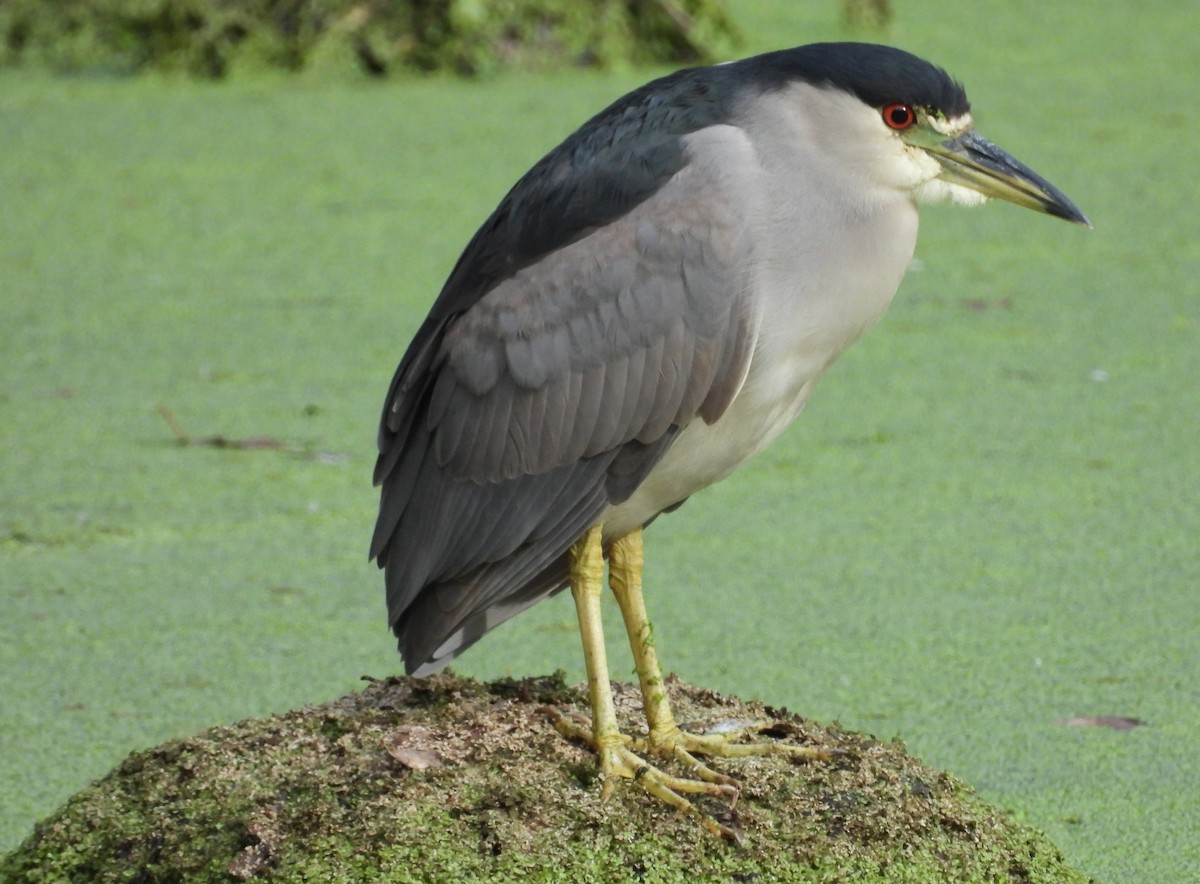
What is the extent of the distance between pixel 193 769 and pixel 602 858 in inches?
24.0

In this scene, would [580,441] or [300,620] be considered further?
[300,620]

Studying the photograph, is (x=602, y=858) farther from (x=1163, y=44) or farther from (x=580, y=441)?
(x=1163, y=44)

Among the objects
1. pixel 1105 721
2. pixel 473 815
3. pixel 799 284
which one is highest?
pixel 799 284

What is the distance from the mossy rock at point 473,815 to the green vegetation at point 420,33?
5.32 m

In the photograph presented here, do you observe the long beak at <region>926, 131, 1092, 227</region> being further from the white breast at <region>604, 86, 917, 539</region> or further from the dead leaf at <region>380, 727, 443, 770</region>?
the dead leaf at <region>380, 727, 443, 770</region>

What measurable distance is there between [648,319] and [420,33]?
17.5 ft

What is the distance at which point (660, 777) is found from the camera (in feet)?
8.00

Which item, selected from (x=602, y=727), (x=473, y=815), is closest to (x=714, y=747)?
(x=602, y=727)

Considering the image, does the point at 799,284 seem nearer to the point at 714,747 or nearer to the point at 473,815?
the point at 714,747

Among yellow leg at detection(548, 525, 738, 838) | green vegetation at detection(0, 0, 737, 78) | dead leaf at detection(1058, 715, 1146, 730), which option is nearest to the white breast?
yellow leg at detection(548, 525, 738, 838)

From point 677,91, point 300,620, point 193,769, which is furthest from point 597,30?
point 193,769

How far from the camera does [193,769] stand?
2545 mm

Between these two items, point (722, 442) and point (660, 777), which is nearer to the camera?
point (660, 777)

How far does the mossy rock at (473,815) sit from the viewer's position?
2.32 m
